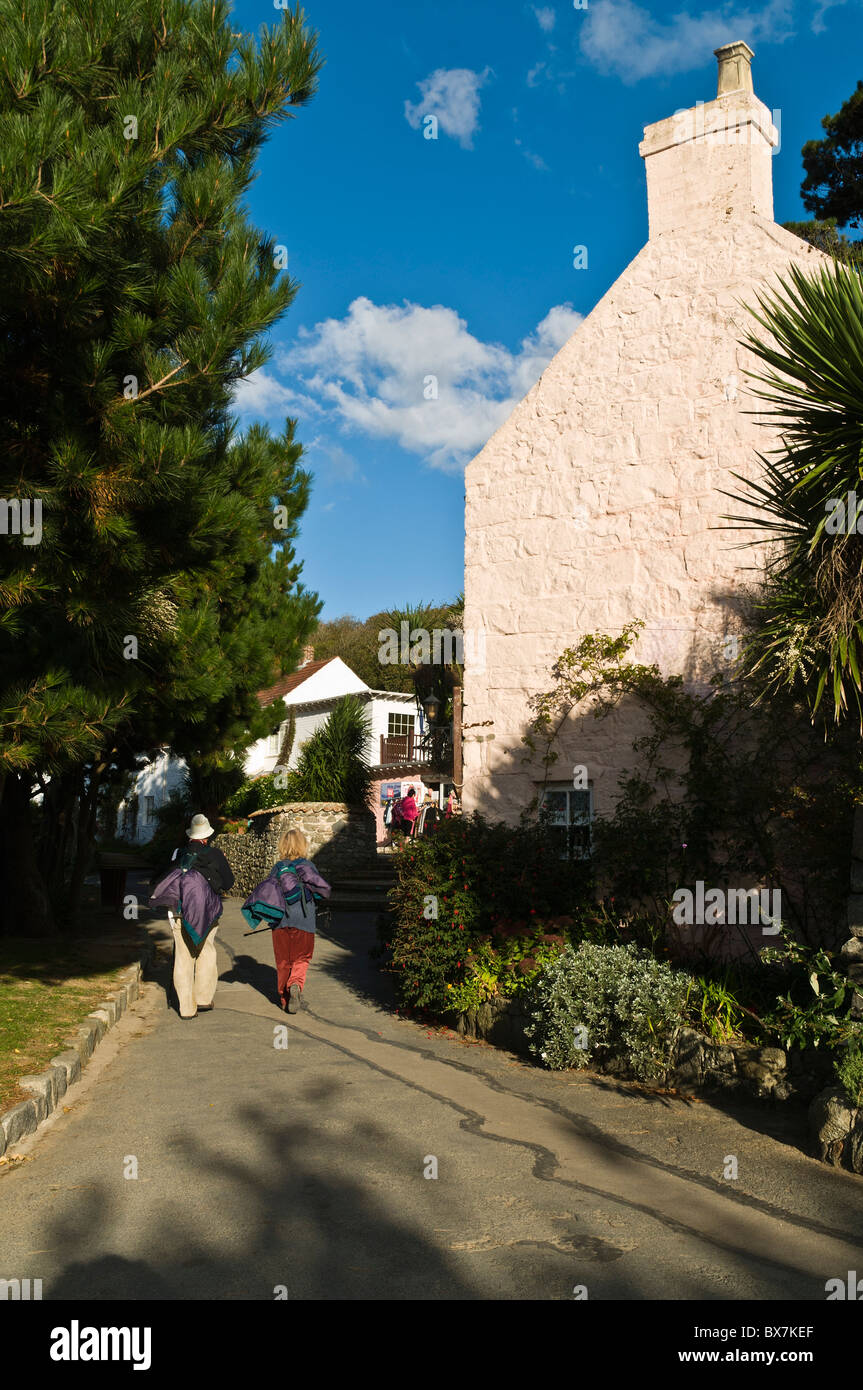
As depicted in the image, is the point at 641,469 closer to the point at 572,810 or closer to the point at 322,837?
the point at 572,810

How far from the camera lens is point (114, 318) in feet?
23.6

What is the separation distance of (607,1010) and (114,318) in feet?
19.8

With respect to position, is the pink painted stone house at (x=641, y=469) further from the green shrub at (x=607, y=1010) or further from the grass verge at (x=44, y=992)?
the grass verge at (x=44, y=992)

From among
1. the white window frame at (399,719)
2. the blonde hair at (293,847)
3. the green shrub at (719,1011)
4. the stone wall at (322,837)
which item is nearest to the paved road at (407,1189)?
the green shrub at (719,1011)

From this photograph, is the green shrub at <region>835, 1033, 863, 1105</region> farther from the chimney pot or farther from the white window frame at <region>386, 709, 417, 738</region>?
the white window frame at <region>386, 709, 417, 738</region>

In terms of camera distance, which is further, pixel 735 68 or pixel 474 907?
pixel 735 68

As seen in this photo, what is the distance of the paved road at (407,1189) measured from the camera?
410 cm

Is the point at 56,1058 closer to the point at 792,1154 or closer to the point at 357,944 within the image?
the point at 792,1154

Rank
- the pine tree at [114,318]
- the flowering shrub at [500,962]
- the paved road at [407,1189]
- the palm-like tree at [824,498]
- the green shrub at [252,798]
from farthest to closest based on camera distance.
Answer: the green shrub at [252,798] < the flowering shrub at [500,962] < the pine tree at [114,318] < the palm-like tree at [824,498] < the paved road at [407,1189]

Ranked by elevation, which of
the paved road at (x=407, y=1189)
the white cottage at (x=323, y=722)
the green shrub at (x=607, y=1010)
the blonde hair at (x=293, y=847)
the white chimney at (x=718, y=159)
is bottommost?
the paved road at (x=407, y=1189)

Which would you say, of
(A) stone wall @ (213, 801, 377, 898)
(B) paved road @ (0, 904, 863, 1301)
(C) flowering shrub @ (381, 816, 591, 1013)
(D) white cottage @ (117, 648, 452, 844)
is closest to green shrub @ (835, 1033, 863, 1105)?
(B) paved road @ (0, 904, 863, 1301)

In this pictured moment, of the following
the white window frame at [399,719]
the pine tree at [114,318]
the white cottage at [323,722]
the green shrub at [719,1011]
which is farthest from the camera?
the white window frame at [399,719]

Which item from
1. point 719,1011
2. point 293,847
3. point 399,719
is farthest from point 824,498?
point 399,719

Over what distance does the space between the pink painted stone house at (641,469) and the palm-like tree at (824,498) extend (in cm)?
308
